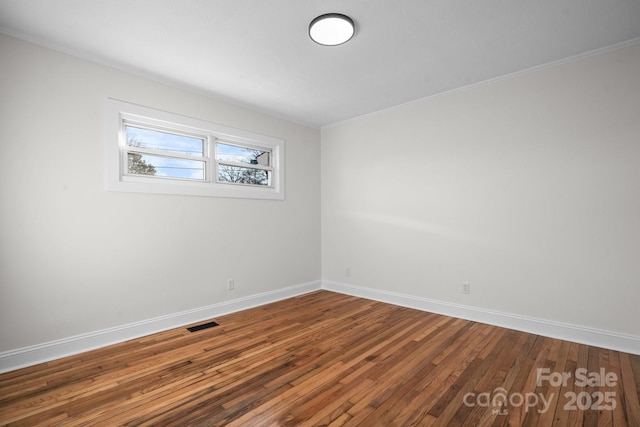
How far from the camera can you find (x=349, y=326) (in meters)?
3.30

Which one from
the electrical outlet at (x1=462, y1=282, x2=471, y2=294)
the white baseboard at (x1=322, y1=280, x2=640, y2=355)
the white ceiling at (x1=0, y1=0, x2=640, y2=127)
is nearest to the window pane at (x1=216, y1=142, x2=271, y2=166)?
the white ceiling at (x1=0, y1=0, x2=640, y2=127)

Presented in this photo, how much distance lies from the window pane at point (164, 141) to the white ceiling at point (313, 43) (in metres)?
0.58

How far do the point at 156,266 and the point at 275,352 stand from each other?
1.60 metres

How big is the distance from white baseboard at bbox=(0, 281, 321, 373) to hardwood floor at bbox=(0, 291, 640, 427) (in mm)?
98

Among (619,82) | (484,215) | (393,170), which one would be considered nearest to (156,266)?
(393,170)

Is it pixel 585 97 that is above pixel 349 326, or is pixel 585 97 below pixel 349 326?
above

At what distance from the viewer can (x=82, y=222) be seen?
2.75 metres

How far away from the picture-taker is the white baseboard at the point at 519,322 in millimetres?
2662

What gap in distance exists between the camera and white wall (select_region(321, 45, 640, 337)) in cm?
269

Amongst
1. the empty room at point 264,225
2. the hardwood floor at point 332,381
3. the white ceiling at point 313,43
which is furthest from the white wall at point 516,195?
the hardwood floor at point 332,381

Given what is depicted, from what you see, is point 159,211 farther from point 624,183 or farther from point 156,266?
point 624,183

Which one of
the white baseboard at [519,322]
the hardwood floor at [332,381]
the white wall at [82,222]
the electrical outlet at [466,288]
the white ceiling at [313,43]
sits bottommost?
the hardwood floor at [332,381]

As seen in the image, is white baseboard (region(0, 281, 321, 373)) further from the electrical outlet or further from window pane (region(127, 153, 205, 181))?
the electrical outlet

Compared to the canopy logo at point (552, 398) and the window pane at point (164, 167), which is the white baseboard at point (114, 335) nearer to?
the window pane at point (164, 167)
